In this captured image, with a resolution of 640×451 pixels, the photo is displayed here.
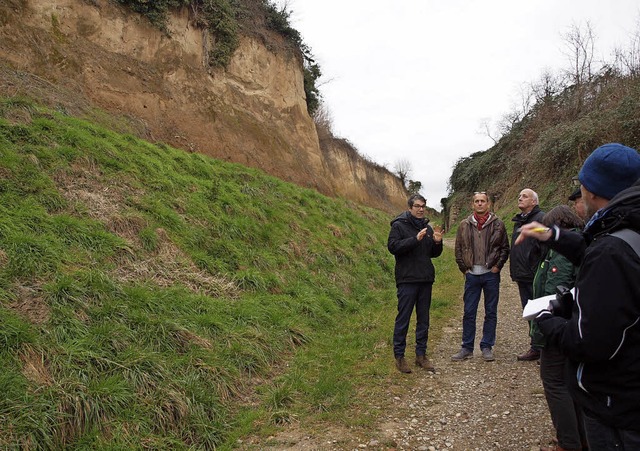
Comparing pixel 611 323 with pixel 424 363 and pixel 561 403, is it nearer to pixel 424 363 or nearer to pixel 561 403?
pixel 561 403

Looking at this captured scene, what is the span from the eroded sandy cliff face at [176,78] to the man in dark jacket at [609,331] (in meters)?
11.3

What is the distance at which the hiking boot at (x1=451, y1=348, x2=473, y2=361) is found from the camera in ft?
18.3

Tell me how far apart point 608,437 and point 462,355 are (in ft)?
13.3

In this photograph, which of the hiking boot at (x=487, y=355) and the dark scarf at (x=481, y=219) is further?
the dark scarf at (x=481, y=219)

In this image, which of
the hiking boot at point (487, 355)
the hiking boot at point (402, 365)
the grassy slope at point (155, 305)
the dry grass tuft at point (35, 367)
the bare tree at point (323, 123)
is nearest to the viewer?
the dry grass tuft at point (35, 367)

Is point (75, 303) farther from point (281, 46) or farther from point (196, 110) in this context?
point (281, 46)

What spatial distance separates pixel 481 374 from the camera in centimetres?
507

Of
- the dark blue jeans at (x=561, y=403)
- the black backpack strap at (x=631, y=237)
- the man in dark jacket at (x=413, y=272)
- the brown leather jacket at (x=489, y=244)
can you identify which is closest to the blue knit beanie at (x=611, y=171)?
the black backpack strap at (x=631, y=237)

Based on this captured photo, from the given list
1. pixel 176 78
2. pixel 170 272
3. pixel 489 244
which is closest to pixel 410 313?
pixel 489 244

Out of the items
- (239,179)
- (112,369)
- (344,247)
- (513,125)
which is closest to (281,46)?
(239,179)

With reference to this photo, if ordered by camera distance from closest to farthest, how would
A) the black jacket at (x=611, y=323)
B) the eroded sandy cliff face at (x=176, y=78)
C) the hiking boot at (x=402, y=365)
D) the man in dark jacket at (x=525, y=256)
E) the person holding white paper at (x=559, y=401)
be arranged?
the black jacket at (x=611, y=323)
the person holding white paper at (x=559, y=401)
the hiking boot at (x=402, y=365)
the man in dark jacket at (x=525, y=256)
the eroded sandy cliff face at (x=176, y=78)

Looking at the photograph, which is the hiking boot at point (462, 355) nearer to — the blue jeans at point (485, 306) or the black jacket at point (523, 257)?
the blue jeans at point (485, 306)

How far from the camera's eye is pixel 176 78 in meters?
13.4

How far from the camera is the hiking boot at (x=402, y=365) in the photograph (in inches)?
203
